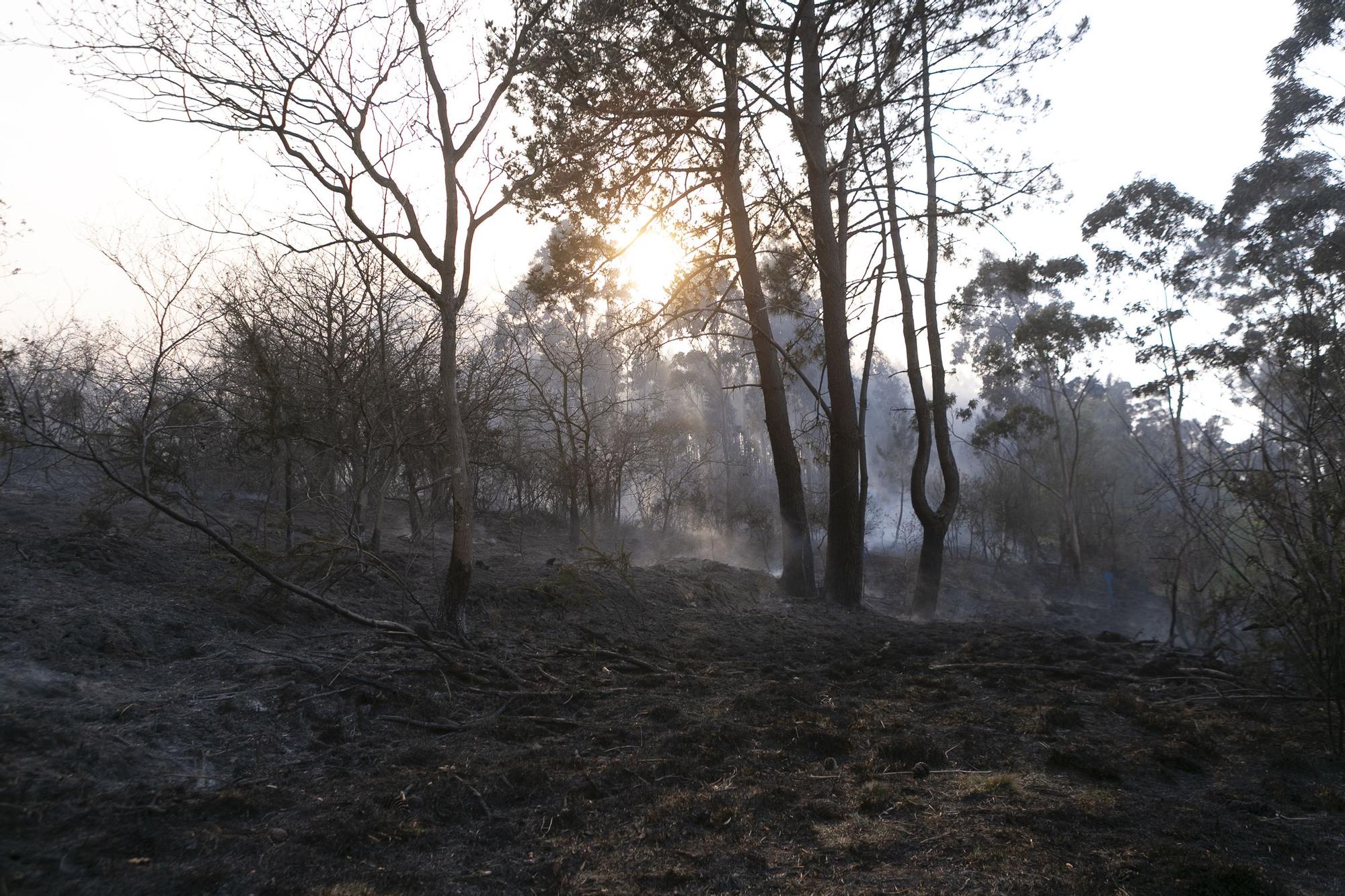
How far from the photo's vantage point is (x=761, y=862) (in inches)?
110

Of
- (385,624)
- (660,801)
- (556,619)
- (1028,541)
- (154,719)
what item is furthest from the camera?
(1028,541)

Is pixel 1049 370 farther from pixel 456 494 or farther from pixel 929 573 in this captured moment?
pixel 456 494

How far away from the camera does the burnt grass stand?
105 inches

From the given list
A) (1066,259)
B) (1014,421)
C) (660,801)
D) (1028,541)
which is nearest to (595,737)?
(660,801)

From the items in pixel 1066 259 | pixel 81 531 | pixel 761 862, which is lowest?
pixel 761 862

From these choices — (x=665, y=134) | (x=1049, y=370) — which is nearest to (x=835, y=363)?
(x=665, y=134)

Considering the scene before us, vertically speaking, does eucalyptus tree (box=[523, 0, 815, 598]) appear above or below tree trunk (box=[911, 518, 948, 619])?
above

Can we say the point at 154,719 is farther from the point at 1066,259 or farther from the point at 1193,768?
the point at 1066,259

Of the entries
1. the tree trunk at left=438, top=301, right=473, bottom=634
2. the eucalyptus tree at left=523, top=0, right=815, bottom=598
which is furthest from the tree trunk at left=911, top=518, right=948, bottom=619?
the tree trunk at left=438, top=301, right=473, bottom=634

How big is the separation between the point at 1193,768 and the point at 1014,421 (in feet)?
75.3

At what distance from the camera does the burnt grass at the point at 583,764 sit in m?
2.67

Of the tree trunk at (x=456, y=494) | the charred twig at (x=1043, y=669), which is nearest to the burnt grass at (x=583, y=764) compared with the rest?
the charred twig at (x=1043, y=669)

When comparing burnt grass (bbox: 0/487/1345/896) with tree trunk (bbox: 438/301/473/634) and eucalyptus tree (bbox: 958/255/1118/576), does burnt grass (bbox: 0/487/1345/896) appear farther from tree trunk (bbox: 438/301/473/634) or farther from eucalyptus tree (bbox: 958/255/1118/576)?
eucalyptus tree (bbox: 958/255/1118/576)

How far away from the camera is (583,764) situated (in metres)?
3.79
